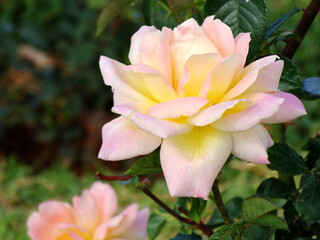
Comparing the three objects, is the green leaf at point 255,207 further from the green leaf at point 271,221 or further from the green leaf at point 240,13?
the green leaf at point 240,13

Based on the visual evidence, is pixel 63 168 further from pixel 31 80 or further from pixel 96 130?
pixel 31 80

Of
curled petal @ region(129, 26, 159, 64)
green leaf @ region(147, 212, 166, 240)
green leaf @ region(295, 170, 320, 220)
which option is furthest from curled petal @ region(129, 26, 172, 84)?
green leaf @ region(147, 212, 166, 240)

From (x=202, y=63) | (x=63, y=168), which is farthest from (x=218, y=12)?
(x=63, y=168)

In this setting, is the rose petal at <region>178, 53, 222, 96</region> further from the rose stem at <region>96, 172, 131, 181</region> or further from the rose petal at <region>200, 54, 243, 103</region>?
the rose stem at <region>96, 172, 131, 181</region>

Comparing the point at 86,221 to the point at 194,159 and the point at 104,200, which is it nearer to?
the point at 104,200

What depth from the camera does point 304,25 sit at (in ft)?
2.22

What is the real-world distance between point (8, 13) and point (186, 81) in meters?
2.51

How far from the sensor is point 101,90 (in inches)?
114

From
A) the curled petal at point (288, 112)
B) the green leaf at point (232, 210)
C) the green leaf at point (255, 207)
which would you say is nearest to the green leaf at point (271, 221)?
the green leaf at point (255, 207)

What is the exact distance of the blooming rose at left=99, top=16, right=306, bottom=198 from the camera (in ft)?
Answer: 1.59

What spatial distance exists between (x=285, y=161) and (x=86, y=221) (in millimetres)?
333

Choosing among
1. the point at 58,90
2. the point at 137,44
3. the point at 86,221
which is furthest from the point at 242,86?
the point at 58,90

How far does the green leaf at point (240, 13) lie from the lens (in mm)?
612

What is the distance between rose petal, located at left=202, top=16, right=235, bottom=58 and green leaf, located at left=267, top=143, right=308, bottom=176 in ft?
0.65
